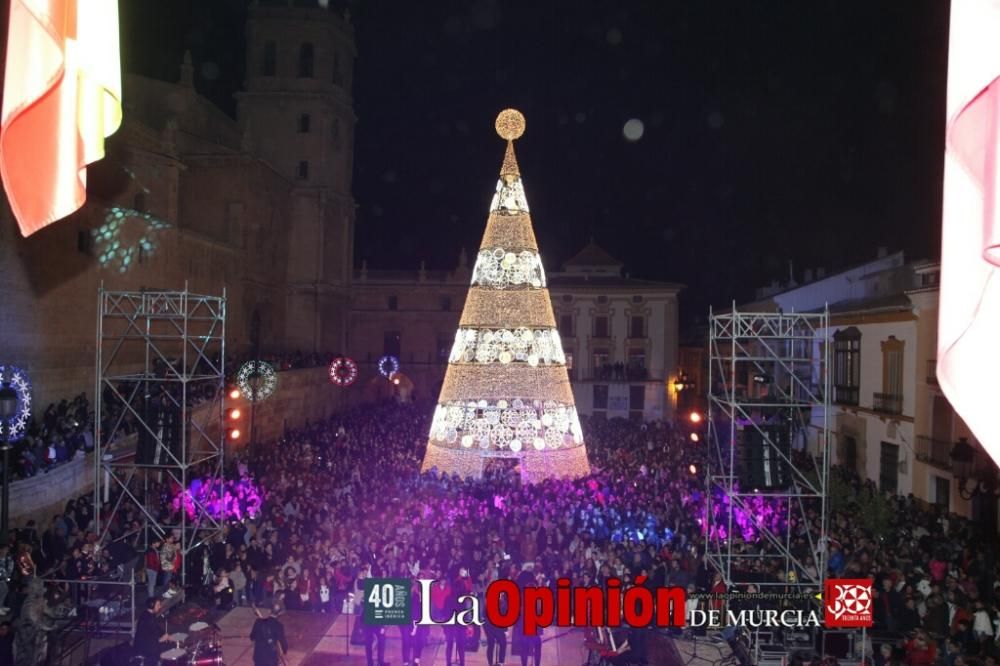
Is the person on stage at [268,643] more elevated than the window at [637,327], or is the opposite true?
the window at [637,327]

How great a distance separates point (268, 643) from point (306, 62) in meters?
37.0

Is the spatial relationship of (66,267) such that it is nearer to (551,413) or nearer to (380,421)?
(551,413)

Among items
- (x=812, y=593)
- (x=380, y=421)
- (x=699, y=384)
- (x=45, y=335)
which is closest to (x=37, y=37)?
(x=812, y=593)

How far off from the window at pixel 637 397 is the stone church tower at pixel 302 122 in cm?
1743

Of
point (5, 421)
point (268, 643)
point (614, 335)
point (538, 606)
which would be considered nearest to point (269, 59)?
point (614, 335)

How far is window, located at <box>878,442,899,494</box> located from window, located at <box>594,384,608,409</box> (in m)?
21.5

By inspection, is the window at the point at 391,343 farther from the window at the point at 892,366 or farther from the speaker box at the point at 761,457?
the speaker box at the point at 761,457

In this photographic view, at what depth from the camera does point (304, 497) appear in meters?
17.0

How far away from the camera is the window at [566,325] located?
44500 mm

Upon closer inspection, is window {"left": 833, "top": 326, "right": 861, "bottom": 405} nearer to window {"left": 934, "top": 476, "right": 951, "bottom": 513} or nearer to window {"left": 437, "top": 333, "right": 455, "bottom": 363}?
window {"left": 934, "top": 476, "right": 951, "bottom": 513}

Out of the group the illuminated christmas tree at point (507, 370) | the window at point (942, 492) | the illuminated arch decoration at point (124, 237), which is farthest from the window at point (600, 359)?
the illuminated arch decoration at point (124, 237)

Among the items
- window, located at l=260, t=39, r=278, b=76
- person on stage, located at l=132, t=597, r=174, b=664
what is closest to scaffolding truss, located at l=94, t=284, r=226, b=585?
person on stage, located at l=132, t=597, r=174, b=664

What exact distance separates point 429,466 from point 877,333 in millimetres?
14540

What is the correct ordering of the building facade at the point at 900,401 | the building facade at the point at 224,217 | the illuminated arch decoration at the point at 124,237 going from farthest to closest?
the illuminated arch decoration at the point at 124,237, the building facade at the point at 900,401, the building facade at the point at 224,217
